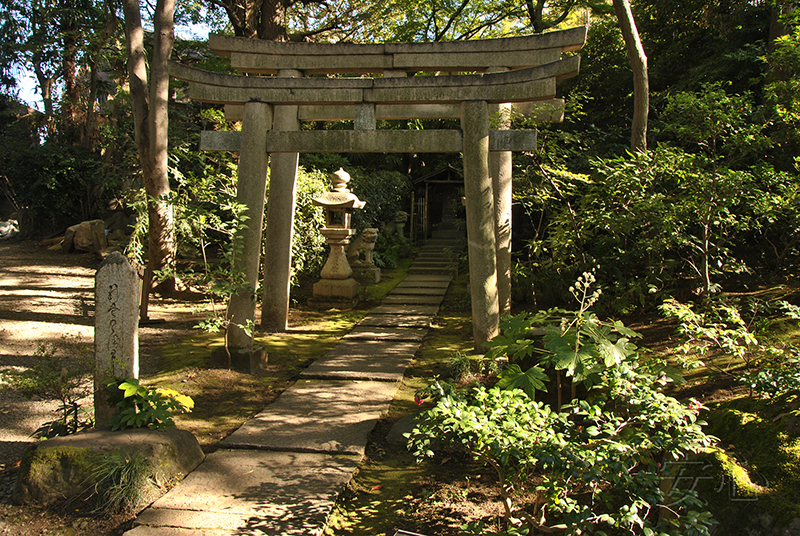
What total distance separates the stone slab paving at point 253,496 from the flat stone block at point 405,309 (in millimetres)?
5577

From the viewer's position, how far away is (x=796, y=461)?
8.88 feet

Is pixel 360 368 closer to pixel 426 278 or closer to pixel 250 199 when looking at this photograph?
pixel 250 199

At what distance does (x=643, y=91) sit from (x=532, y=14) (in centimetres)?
906

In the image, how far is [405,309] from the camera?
977 centimetres

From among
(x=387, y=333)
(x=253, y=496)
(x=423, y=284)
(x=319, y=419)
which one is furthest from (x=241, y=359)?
(x=423, y=284)

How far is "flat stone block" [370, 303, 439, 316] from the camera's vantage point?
31.1 ft

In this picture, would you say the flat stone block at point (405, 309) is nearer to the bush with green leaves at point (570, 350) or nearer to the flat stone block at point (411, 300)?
the flat stone block at point (411, 300)

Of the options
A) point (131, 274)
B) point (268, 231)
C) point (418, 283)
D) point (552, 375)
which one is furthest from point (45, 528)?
point (418, 283)

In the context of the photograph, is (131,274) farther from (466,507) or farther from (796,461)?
(796,461)

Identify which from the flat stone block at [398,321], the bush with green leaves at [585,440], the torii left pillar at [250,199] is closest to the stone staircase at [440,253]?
the flat stone block at [398,321]

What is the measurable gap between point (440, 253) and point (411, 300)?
17.8 feet

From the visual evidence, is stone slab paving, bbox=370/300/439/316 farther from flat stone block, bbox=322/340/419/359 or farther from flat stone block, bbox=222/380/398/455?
flat stone block, bbox=222/380/398/455

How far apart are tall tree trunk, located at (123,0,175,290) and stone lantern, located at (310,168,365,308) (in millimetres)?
2809

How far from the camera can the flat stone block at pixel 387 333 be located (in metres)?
7.68
